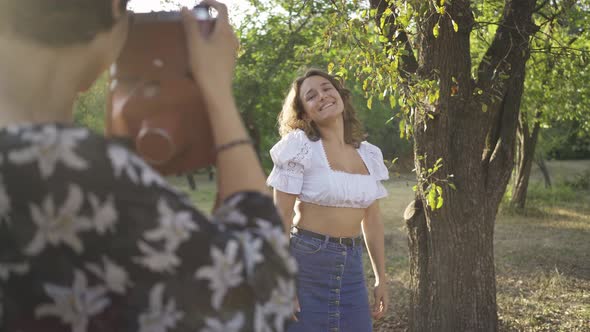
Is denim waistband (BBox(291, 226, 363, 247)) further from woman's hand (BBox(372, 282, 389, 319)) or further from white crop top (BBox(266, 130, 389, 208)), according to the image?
woman's hand (BBox(372, 282, 389, 319))

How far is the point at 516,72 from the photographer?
5070 mm

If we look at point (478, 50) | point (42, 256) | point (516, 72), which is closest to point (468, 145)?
point (516, 72)

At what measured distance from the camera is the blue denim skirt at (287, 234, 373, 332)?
3.25 metres

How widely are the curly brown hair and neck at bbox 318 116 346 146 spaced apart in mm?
35

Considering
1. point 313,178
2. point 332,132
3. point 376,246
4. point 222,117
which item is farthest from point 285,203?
point 222,117

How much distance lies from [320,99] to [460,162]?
6.02 ft

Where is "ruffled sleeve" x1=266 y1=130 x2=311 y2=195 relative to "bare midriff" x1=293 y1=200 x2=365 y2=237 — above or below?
above

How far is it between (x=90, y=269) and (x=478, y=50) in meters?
13.2

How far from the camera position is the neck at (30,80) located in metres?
1.00

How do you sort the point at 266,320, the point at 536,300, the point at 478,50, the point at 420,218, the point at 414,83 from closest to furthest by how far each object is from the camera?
the point at 266,320, the point at 414,83, the point at 420,218, the point at 536,300, the point at 478,50

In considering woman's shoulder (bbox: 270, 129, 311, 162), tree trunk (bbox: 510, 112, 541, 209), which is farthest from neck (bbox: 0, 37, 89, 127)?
tree trunk (bbox: 510, 112, 541, 209)

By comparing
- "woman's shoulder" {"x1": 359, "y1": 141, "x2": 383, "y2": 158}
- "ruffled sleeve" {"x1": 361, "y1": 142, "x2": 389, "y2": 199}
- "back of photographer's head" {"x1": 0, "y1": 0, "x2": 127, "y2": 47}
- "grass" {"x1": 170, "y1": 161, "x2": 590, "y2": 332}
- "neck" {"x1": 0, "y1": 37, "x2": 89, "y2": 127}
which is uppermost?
"back of photographer's head" {"x1": 0, "y1": 0, "x2": 127, "y2": 47}

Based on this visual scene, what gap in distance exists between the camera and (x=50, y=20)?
983mm

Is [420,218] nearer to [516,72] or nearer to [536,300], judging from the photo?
[516,72]
